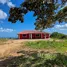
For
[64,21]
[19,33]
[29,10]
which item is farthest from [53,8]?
[19,33]

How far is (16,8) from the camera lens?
13523mm

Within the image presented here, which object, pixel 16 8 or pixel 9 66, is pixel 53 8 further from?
pixel 9 66

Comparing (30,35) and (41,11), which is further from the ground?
(41,11)

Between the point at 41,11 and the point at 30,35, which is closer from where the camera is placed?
the point at 41,11

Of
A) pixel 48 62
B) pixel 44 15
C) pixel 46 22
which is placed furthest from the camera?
pixel 46 22

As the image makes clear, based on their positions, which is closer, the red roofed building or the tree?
the tree

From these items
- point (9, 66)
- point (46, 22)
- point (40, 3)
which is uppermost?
point (40, 3)

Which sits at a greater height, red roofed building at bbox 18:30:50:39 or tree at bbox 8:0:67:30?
tree at bbox 8:0:67:30

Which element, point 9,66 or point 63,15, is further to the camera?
point 63,15

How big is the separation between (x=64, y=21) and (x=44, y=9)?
3185 millimetres

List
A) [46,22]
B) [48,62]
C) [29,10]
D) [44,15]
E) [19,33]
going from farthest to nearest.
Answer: [19,33], [46,22], [44,15], [29,10], [48,62]

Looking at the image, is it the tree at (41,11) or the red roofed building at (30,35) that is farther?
the red roofed building at (30,35)

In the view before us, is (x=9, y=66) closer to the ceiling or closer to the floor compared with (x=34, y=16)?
closer to the floor

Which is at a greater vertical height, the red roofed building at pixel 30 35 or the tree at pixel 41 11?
the tree at pixel 41 11
